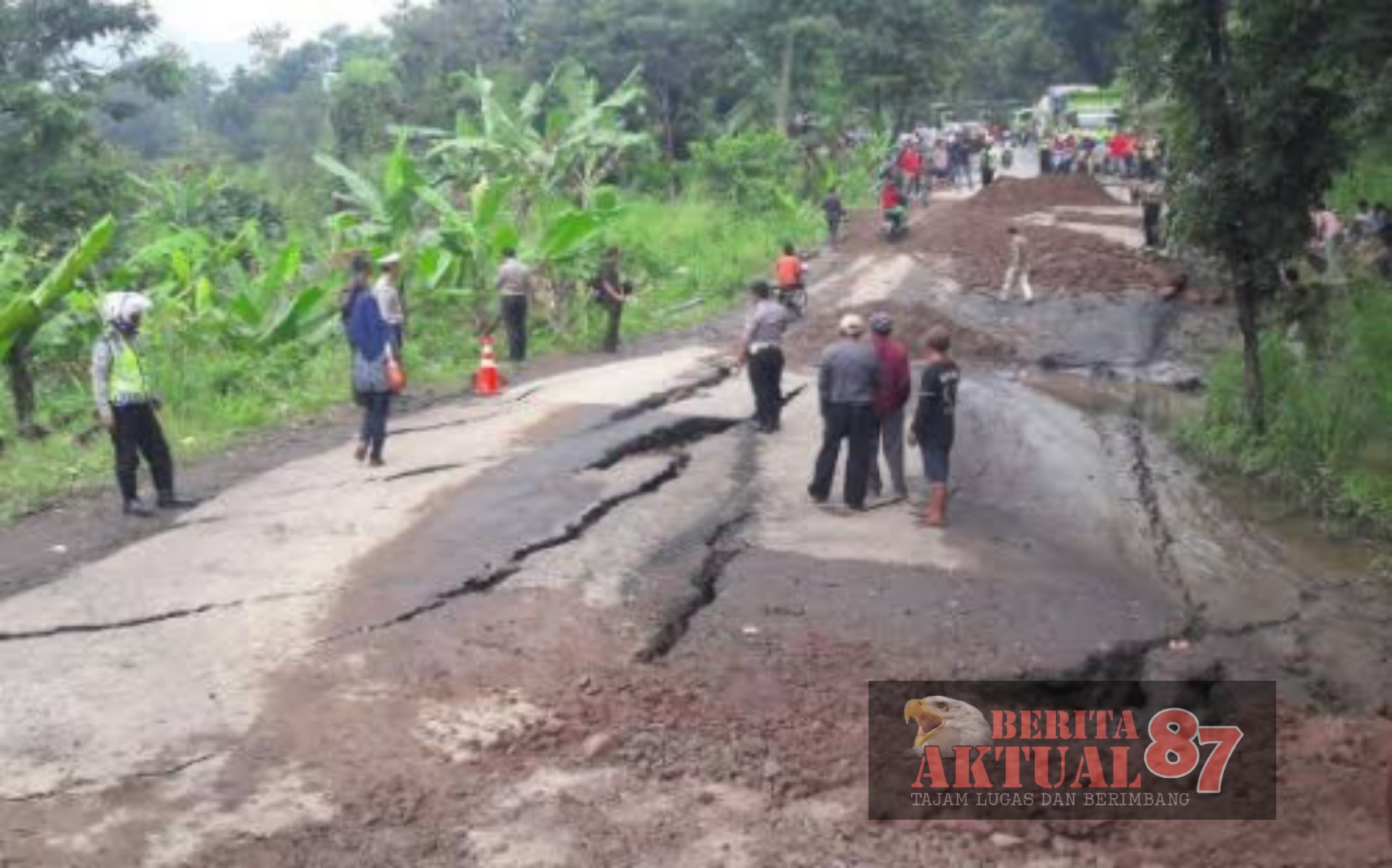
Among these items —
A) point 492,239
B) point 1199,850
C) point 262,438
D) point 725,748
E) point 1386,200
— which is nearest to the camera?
point 1199,850

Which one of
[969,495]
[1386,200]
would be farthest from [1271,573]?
[1386,200]

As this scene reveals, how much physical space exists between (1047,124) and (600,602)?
42.8 metres

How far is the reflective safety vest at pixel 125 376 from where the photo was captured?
392 inches

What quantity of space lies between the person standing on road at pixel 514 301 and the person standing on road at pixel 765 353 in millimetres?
4783

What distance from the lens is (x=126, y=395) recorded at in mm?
10062

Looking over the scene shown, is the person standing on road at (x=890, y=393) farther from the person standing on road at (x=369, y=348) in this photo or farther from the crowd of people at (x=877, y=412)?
the person standing on road at (x=369, y=348)

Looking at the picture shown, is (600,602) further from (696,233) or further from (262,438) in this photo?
(696,233)

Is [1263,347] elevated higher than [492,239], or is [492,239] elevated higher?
[492,239]

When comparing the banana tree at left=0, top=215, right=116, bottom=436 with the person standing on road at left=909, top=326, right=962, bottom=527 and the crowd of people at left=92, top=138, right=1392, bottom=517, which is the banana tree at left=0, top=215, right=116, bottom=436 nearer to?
the crowd of people at left=92, top=138, right=1392, bottom=517

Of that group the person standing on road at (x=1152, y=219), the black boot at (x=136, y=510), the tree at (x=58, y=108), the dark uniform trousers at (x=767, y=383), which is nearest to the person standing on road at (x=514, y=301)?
the dark uniform trousers at (x=767, y=383)

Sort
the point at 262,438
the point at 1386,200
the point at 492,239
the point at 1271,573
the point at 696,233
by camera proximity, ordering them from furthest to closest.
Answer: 1. the point at 696,233
2. the point at 1386,200
3. the point at 492,239
4. the point at 262,438
5. the point at 1271,573

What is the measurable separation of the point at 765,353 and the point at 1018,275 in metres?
9.14

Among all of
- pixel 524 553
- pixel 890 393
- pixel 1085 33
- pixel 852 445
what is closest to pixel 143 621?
pixel 524 553

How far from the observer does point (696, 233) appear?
27.3m
